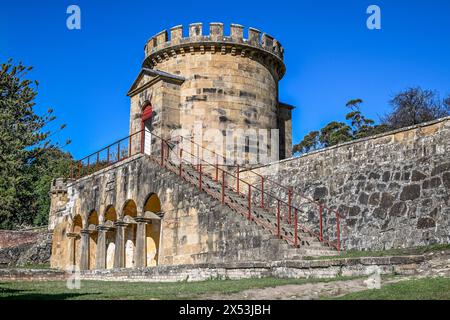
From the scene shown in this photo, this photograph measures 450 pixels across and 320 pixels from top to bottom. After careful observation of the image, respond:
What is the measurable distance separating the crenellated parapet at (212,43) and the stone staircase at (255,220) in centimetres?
574

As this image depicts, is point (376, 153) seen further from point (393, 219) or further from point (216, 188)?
point (216, 188)

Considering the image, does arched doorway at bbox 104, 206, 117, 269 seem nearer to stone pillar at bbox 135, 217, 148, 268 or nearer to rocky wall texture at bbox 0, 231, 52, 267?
stone pillar at bbox 135, 217, 148, 268

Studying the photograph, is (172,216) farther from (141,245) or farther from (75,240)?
(75,240)

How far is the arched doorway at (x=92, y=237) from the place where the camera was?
2588 cm

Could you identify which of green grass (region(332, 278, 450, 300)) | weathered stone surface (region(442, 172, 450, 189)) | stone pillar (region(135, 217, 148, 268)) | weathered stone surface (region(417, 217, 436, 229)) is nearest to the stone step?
weathered stone surface (region(417, 217, 436, 229))

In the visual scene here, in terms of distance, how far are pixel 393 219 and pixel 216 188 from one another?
20.3 ft

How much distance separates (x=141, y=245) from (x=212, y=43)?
8747mm

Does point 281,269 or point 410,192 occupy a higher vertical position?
point 410,192

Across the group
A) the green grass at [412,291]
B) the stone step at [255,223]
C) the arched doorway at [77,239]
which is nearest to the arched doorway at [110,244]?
the arched doorway at [77,239]

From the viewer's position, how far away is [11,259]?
1416 inches

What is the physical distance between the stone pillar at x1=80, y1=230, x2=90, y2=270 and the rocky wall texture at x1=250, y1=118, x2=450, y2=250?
37.0 ft

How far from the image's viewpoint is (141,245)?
20.9m

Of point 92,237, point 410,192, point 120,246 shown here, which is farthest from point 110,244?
point 410,192
